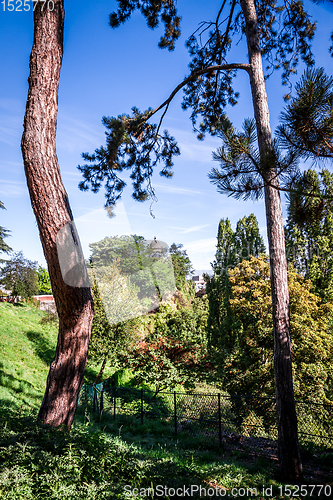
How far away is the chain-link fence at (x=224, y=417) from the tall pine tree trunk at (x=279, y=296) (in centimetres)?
228

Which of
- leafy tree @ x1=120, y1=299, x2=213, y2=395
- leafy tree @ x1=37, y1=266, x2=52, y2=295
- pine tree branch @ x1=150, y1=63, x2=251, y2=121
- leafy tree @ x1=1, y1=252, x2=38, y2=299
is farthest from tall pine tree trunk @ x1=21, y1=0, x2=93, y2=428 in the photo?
leafy tree @ x1=37, y1=266, x2=52, y2=295

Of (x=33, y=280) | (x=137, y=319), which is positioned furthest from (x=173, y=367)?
(x=33, y=280)

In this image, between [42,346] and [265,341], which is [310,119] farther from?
[42,346]

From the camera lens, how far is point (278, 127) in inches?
113

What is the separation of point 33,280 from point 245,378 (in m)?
15.5

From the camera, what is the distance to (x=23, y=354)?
10.6m

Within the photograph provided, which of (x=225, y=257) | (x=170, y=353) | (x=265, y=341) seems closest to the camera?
(x=265, y=341)

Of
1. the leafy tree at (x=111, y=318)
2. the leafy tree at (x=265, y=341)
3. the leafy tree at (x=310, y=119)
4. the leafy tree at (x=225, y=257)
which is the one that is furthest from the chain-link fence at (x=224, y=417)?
the leafy tree at (x=310, y=119)

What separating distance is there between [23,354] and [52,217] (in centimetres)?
966

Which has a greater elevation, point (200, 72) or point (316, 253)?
point (200, 72)

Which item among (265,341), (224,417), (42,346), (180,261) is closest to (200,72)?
(265,341)

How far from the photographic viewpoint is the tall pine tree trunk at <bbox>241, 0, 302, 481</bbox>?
4277mm

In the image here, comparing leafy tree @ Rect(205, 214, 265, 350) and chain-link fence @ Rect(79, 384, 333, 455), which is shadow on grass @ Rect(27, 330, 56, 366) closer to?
chain-link fence @ Rect(79, 384, 333, 455)

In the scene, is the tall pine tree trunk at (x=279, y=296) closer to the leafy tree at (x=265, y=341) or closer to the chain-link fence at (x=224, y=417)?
the chain-link fence at (x=224, y=417)
